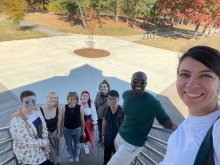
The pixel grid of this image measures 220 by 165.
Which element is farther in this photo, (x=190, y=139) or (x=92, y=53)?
(x=92, y=53)

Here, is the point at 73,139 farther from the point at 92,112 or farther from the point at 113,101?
the point at 113,101

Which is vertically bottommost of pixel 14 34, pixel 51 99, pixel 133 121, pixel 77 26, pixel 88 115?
pixel 14 34

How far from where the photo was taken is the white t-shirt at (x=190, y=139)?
1.57 metres

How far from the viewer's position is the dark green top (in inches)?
135

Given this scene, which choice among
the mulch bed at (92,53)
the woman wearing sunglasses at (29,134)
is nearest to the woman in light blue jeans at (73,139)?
the woman wearing sunglasses at (29,134)

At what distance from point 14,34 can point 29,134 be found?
1922 cm

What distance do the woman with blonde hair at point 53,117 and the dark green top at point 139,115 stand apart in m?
1.46

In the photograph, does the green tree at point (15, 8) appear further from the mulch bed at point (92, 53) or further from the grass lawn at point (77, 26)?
the mulch bed at point (92, 53)

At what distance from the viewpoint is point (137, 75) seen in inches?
137

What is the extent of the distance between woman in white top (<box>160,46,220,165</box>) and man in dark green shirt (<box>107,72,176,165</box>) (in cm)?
168

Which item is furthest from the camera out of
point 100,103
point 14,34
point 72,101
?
point 14,34

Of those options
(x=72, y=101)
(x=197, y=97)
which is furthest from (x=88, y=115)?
(x=197, y=97)

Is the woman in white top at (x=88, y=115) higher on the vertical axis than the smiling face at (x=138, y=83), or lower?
lower

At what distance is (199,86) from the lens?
5.35 feet
